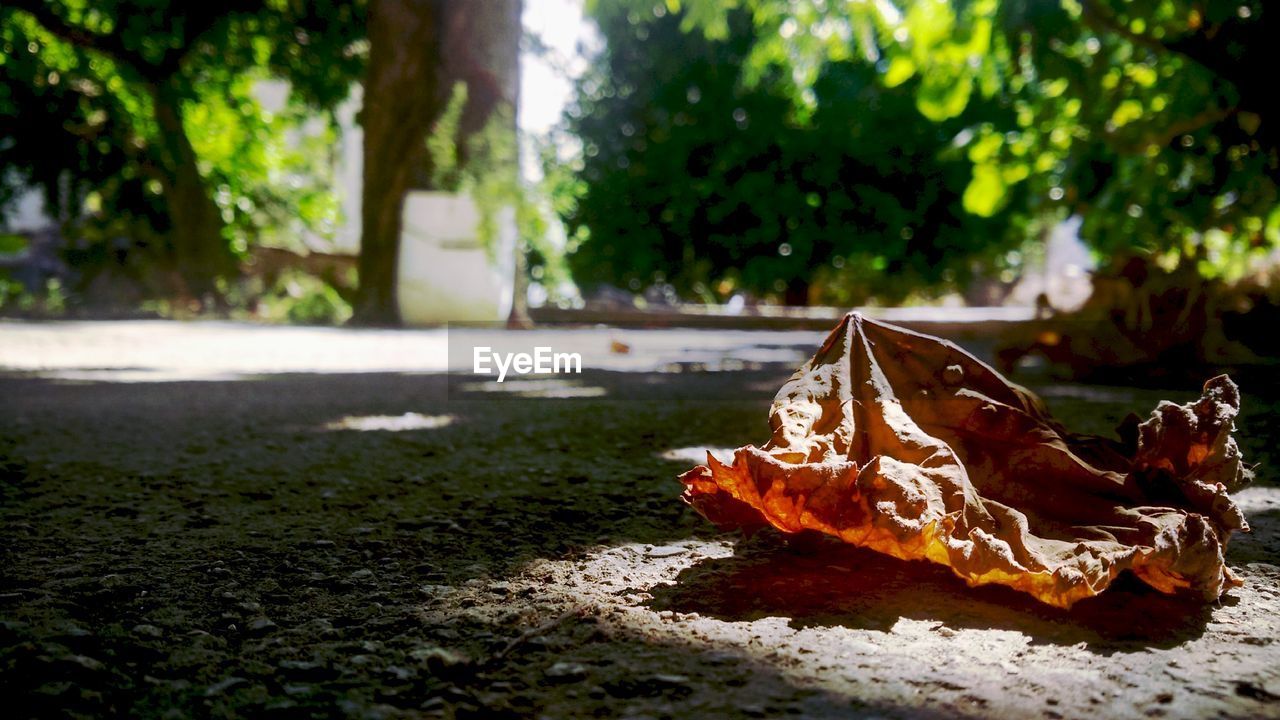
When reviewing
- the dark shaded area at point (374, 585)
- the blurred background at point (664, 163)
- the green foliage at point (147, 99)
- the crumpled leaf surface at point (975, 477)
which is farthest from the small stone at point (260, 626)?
the green foliage at point (147, 99)

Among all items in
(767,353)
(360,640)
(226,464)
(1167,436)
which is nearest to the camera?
(360,640)

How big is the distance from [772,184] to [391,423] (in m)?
10.0

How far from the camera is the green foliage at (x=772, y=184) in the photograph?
12.3 meters

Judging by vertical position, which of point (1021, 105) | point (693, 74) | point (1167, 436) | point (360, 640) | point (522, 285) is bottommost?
point (360, 640)

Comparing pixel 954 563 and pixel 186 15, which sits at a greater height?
pixel 186 15

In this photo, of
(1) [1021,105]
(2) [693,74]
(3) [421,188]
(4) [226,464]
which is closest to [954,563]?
(4) [226,464]

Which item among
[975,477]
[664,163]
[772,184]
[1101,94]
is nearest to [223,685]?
[975,477]

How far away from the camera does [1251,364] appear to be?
4.48m

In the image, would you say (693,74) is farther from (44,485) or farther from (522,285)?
(44,485)

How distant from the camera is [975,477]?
1474mm

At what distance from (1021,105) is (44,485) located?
23.1 ft

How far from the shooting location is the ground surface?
38.8 inches

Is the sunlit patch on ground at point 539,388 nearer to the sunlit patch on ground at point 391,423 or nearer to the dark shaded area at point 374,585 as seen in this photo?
the sunlit patch on ground at point 391,423

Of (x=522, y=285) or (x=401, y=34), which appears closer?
(x=401, y=34)
